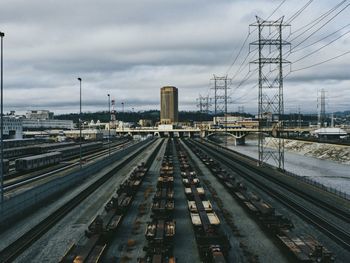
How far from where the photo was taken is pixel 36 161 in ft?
222

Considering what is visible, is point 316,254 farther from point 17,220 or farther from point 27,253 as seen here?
point 17,220

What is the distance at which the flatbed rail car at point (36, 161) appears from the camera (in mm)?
63375

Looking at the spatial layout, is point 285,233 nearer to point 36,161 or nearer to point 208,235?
point 208,235

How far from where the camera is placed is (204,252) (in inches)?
862

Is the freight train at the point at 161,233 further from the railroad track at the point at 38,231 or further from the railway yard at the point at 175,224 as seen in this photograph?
the railroad track at the point at 38,231

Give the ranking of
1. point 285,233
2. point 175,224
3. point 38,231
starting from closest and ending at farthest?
point 285,233
point 38,231
point 175,224

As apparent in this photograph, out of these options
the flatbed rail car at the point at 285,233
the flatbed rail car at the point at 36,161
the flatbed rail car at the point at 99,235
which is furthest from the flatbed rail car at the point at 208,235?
the flatbed rail car at the point at 36,161

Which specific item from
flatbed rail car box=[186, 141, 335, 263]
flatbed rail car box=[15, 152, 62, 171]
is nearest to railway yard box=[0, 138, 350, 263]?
flatbed rail car box=[186, 141, 335, 263]

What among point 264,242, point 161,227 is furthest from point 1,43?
point 264,242

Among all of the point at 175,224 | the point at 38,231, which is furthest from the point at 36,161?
the point at 175,224

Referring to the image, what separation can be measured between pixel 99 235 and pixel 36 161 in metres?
47.6

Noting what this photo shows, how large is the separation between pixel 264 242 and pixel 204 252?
18.4ft

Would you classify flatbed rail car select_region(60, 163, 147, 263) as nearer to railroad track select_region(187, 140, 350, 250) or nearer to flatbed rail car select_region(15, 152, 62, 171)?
railroad track select_region(187, 140, 350, 250)

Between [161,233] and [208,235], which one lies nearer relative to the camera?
[208,235]
